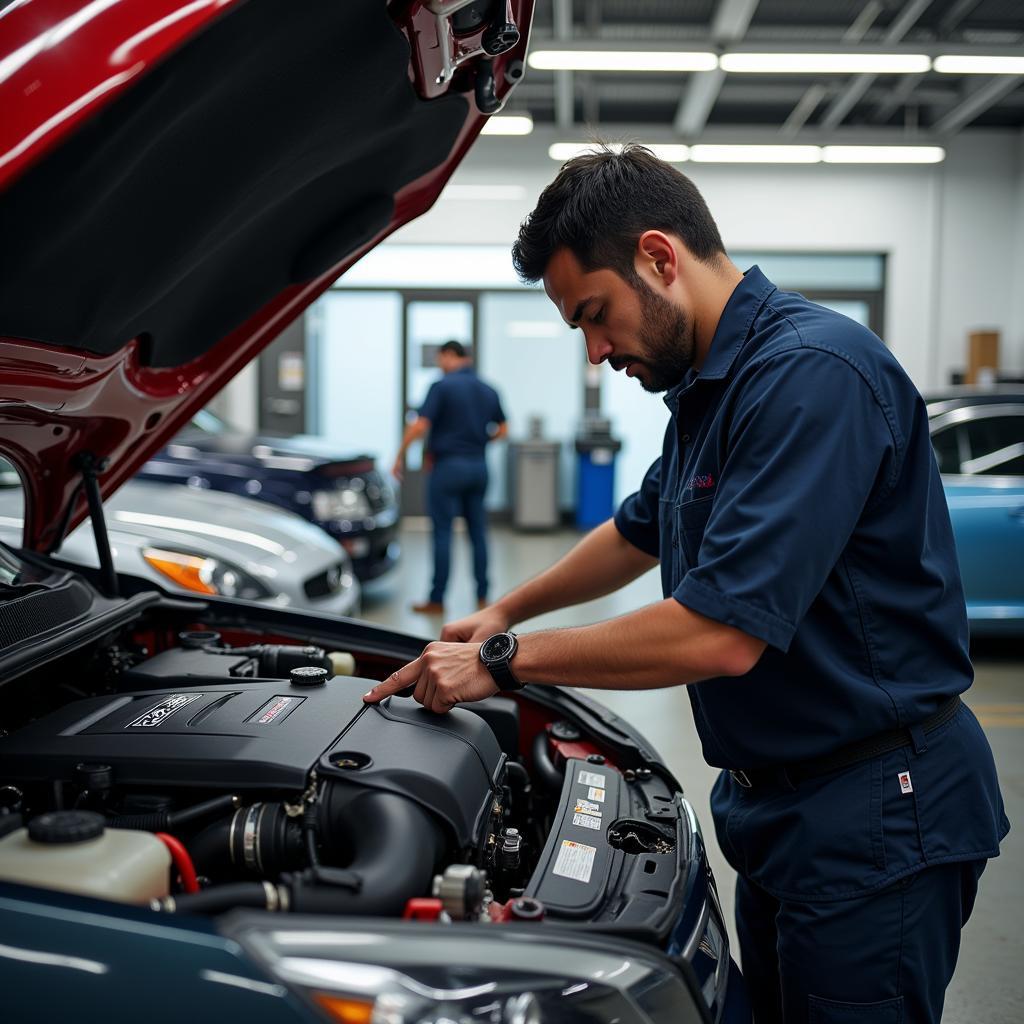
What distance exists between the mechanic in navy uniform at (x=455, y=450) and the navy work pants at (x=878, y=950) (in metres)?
4.95

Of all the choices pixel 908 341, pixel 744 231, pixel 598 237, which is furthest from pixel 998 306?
pixel 598 237

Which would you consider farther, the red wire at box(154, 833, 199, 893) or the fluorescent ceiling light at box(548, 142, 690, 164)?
the fluorescent ceiling light at box(548, 142, 690, 164)

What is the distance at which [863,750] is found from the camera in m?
1.37

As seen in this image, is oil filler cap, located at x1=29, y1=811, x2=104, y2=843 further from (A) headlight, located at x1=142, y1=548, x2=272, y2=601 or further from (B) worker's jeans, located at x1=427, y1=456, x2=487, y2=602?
(B) worker's jeans, located at x1=427, y1=456, x2=487, y2=602

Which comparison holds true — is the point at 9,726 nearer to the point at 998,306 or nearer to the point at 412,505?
the point at 412,505

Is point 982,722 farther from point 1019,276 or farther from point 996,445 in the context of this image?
point 1019,276

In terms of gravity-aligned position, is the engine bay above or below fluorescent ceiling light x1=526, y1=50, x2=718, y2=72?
below

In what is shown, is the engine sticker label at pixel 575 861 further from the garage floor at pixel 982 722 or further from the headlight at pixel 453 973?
the garage floor at pixel 982 722

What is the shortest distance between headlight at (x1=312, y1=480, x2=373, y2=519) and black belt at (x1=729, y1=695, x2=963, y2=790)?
445cm

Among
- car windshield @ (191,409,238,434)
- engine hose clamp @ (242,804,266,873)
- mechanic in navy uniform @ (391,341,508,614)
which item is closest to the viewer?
engine hose clamp @ (242,804,266,873)

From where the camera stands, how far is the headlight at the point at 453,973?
0.89m

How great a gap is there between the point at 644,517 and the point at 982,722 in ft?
9.96

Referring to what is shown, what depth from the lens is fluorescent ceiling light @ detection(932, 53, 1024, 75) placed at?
23.9 feet

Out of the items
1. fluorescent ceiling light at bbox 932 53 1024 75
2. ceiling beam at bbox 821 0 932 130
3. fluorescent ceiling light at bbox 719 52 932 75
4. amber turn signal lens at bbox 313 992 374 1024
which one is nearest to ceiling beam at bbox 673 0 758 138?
fluorescent ceiling light at bbox 719 52 932 75
